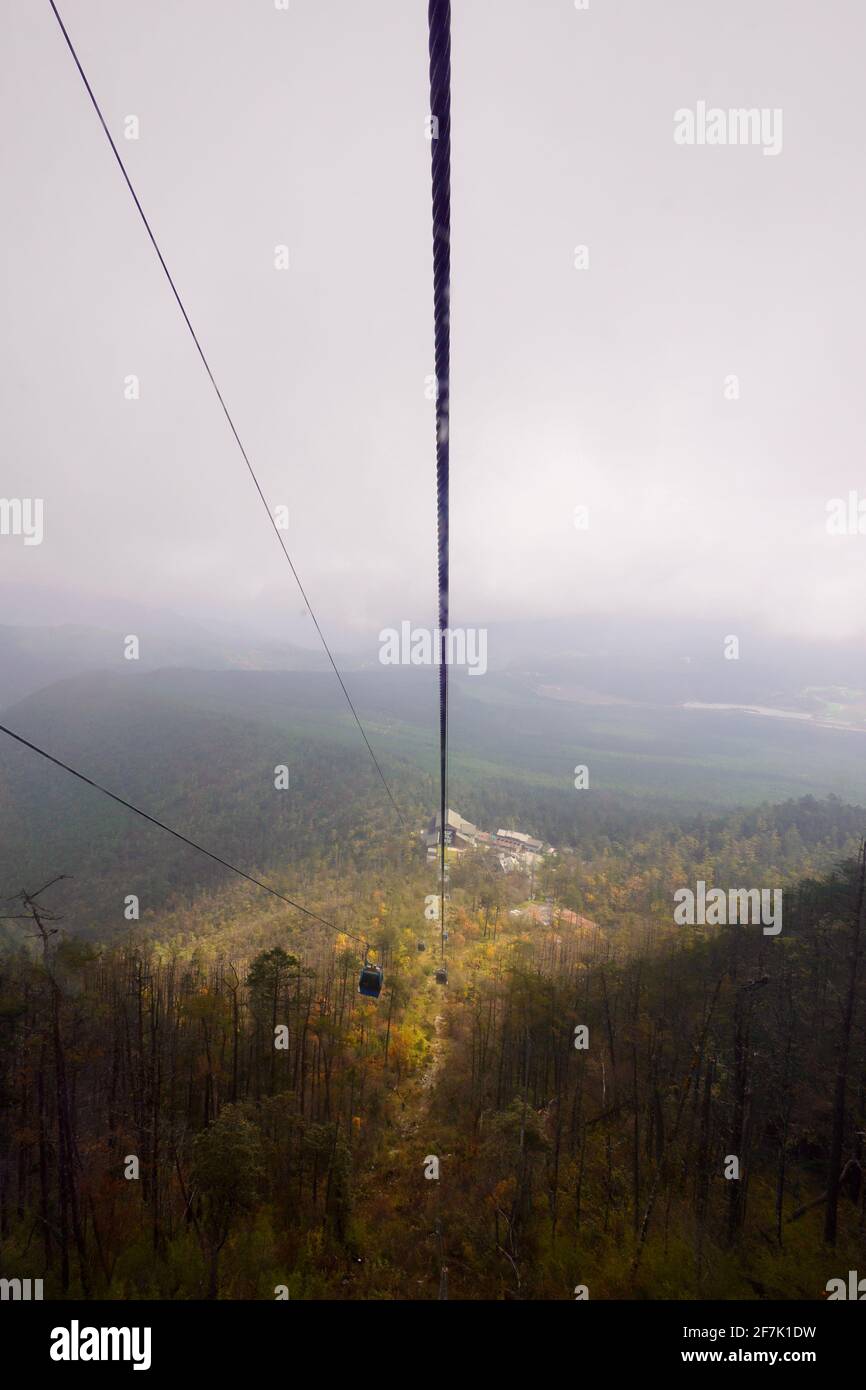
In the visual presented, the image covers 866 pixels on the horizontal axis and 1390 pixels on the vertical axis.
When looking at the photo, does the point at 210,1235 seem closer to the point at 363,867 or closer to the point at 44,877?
the point at 363,867

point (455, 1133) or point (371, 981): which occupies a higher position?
point (371, 981)

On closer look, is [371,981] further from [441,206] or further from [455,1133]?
[441,206]

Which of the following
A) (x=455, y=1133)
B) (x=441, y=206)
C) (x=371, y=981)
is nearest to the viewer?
(x=441, y=206)

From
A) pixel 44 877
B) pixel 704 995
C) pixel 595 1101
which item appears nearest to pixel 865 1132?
pixel 704 995

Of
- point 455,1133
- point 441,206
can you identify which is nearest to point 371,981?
point 455,1133

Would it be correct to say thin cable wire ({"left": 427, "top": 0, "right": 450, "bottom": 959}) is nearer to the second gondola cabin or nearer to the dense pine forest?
the dense pine forest

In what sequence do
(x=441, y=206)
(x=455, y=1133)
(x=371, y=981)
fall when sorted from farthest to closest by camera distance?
(x=455, y=1133)
(x=371, y=981)
(x=441, y=206)

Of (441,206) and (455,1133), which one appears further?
(455,1133)

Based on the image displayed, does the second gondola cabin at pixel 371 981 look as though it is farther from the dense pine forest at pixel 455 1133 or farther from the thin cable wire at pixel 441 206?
the thin cable wire at pixel 441 206

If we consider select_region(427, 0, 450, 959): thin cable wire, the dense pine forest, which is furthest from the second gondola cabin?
select_region(427, 0, 450, 959): thin cable wire
